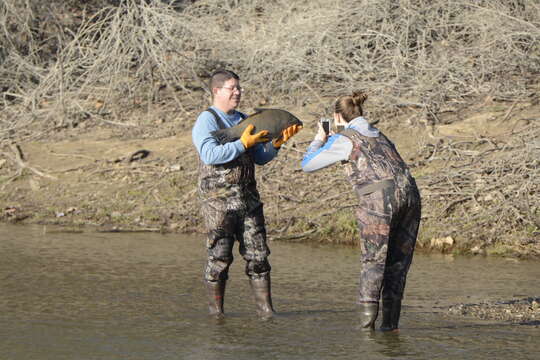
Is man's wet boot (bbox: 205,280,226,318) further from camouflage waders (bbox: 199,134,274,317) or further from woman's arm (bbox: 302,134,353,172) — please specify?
woman's arm (bbox: 302,134,353,172)

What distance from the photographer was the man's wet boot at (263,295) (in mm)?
6520

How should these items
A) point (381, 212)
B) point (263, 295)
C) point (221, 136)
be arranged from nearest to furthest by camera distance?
point (381, 212), point (221, 136), point (263, 295)

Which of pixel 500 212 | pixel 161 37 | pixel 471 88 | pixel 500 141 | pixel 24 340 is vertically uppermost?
pixel 161 37

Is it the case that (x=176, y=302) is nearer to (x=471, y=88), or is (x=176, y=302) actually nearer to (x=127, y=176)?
(x=127, y=176)

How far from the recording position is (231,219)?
6375mm

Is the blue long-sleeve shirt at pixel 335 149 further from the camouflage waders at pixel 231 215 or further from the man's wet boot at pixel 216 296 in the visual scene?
the man's wet boot at pixel 216 296

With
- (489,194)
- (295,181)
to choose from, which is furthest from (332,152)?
(295,181)

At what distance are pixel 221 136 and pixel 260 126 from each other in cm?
26

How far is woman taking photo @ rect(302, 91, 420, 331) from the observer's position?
5719 mm

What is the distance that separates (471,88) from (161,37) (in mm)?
→ 4838

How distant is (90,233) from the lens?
1066 centimetres

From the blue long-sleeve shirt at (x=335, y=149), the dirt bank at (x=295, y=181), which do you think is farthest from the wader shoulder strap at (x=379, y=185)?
the dirt bank at (x=295, y=181)

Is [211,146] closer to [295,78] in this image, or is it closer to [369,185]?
[369,185]

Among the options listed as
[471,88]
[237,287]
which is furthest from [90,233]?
[471,88]
